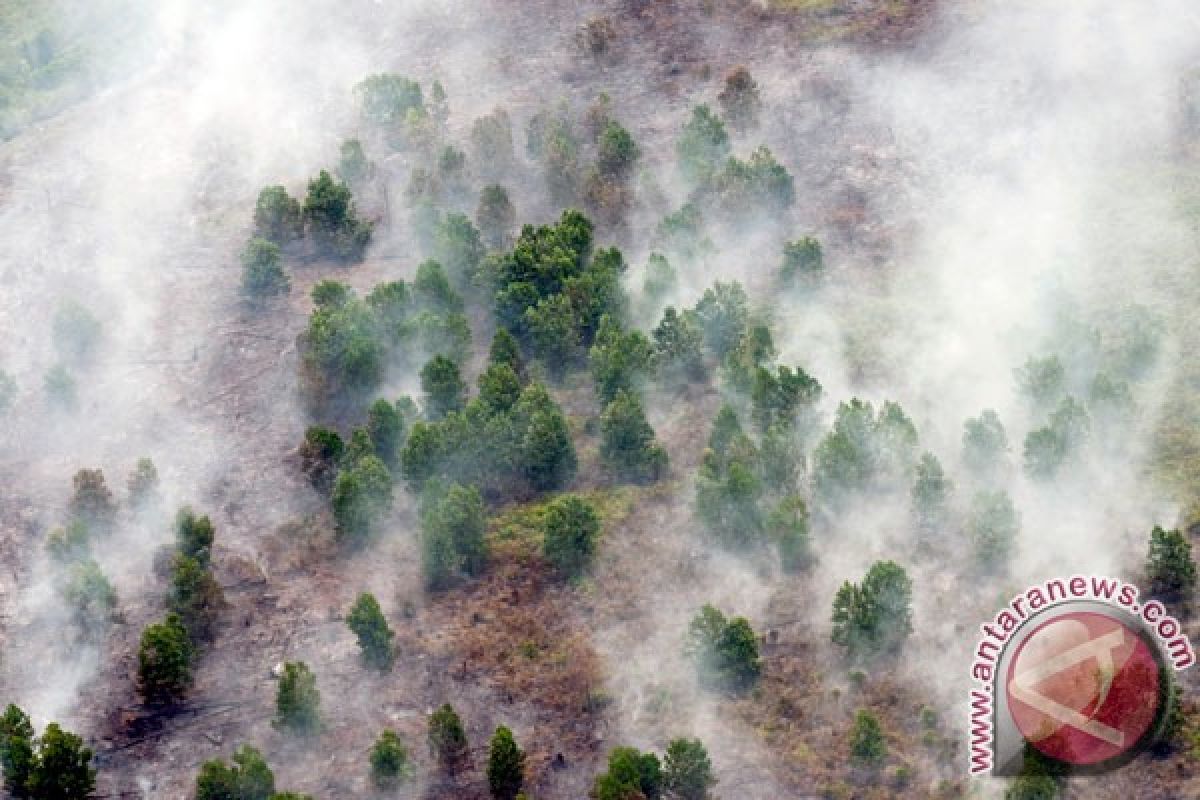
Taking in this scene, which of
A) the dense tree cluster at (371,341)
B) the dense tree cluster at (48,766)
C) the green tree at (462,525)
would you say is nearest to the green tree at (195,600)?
the dense tree cluster at (48,766)

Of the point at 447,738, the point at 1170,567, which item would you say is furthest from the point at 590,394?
the point at 1170,567

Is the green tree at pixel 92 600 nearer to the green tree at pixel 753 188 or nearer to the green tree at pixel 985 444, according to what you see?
the green tree at pixel 985 444

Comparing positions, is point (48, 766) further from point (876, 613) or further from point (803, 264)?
point (803, 264)

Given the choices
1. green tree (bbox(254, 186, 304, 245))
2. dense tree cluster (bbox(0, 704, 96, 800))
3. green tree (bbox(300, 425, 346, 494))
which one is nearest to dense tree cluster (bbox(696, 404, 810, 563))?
green tree (bbox(300, 425, 346, 494))

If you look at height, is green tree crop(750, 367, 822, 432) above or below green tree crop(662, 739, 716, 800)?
above

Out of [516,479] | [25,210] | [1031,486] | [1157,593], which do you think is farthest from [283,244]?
[1157,593]

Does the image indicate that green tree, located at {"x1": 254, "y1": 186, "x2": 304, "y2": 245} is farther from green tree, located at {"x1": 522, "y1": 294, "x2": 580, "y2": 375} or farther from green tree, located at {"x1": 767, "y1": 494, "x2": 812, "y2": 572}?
green tree, located at {"x1": 767, "y1": 494, "x2": 812, "y2": 572}
